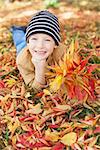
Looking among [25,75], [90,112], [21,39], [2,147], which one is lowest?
[2,147]

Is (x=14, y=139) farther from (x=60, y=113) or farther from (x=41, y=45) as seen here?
(x=41, y=45)

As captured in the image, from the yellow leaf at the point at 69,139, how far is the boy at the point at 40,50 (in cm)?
46

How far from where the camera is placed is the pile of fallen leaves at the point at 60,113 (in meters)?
2.47

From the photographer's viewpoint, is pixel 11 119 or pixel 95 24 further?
pixel 95 24

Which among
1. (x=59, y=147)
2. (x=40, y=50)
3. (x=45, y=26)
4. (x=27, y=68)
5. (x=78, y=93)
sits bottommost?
(x=59, y=147)

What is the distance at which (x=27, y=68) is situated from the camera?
2.84 meters

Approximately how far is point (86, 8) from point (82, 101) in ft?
7.76

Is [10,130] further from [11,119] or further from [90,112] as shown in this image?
[90,112]

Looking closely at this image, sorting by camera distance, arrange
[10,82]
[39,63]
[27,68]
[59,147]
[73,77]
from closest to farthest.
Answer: [59,147], [73,77], [39,63], [27,68], [10,82]

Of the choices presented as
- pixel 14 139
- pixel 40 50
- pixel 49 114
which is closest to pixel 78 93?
pixel 49 114

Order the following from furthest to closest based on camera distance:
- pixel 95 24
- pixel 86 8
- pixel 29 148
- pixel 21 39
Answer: pixel 86 8, pixel 95 24, pixel 21 39, pixel 29 148

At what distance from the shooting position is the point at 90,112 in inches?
103

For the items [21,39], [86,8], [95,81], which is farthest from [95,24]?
[95,81]

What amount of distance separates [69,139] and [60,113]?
214 millimetres
